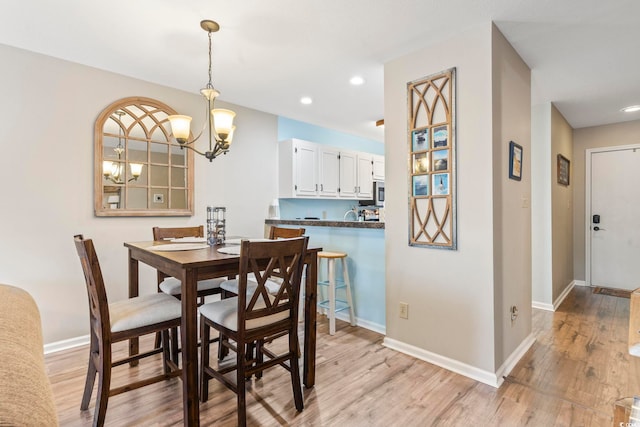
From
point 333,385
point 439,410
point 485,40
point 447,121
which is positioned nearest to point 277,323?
point 333,385

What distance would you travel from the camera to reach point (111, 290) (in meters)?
2.90

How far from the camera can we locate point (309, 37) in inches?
91.3

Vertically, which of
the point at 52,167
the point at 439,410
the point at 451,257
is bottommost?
the point at 439,410

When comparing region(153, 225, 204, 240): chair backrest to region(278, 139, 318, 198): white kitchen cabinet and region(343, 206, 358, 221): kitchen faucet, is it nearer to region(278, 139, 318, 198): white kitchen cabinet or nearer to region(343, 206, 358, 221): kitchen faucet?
region(278, 139, 318, 198): white kitchen cabinet

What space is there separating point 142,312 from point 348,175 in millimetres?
3702

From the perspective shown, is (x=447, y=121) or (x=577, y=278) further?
(x=577, y=278)

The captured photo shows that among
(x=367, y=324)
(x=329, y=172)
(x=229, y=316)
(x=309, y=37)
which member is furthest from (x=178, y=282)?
(x=329, y=172)

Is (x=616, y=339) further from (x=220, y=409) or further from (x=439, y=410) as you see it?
(x=220, y=409)

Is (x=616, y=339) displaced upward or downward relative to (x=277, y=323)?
downward

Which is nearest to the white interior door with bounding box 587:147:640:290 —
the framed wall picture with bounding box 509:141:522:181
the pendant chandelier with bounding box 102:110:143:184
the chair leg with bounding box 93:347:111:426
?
the framed wall picture with bounding box 509:141:522:181

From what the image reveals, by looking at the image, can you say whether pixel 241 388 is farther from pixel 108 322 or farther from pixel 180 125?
pixel 180 125

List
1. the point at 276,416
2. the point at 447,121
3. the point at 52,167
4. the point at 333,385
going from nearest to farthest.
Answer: the point at 276,416 < the point at 333,385 < the point at 447,121 < the point at 52,167

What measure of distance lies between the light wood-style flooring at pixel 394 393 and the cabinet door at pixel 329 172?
2428mm

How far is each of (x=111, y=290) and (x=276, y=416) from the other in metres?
2.02
